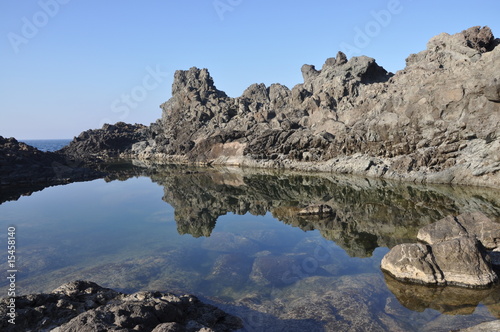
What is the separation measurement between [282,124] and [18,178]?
45160mm

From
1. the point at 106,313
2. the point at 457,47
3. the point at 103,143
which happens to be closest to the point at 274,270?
the point at 106,313

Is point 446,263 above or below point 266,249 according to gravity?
above

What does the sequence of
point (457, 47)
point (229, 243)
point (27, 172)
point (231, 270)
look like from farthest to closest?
point (457, 47)
point (27, 172)
point (229, 243)
point (231, 270)

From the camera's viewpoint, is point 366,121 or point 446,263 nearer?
point 446,263

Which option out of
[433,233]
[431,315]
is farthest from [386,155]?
[431,315]

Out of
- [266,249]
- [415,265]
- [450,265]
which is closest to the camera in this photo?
[450,265]

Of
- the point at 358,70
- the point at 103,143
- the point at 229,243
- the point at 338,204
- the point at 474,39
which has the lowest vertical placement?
the point at 229,243

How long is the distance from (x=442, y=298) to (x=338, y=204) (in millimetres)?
17692

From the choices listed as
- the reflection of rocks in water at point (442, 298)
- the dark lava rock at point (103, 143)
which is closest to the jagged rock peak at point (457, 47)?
the reflection of rocks in water at point (442, 298)

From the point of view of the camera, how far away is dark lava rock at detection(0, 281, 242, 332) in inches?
265

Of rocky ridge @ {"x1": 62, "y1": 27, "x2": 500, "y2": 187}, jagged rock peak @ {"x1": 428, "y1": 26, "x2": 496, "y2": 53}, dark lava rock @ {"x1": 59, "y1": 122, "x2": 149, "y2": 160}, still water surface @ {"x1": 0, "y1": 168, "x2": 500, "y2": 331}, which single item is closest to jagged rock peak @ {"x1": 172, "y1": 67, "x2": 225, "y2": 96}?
rocky ridge @ {"x1": 62, "y1": 27, "x2": 500, "y2": 187}

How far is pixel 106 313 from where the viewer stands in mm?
7051

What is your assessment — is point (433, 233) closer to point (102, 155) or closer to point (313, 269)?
point (313, 269)

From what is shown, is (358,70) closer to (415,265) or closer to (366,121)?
(366,121)
